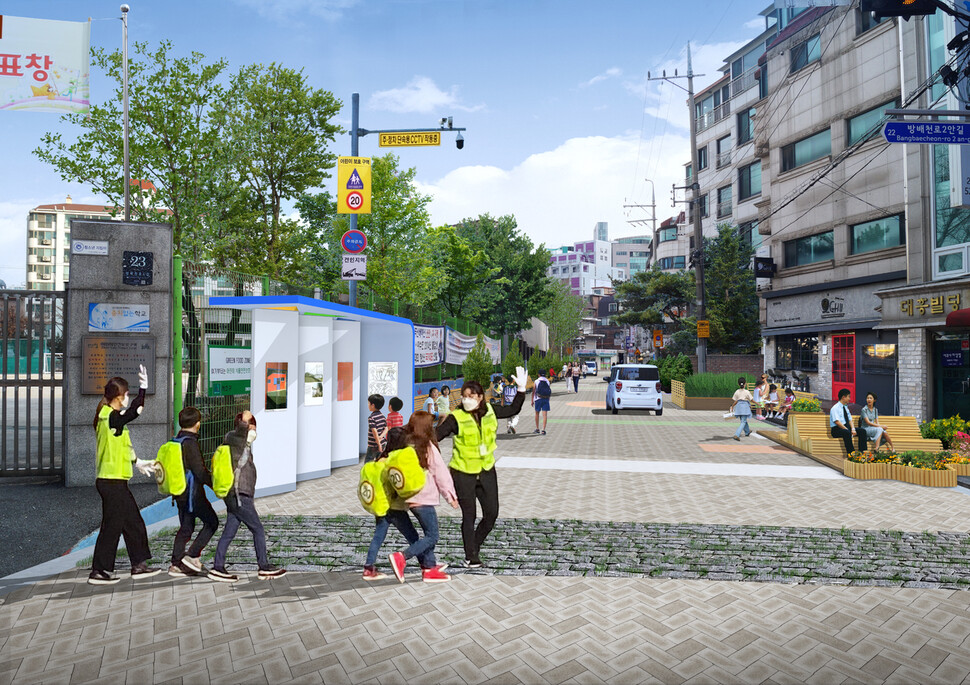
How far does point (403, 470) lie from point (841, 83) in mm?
27920

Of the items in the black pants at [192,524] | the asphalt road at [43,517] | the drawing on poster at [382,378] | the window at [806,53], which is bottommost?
the asphalt road at [43,517]

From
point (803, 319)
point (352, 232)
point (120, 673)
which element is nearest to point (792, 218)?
point (803, 319)

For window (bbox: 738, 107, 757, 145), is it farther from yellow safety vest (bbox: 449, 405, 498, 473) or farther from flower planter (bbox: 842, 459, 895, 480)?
yellow safety vest (bbox: 449, 405, 498, 473)

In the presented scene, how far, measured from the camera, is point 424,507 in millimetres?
5891

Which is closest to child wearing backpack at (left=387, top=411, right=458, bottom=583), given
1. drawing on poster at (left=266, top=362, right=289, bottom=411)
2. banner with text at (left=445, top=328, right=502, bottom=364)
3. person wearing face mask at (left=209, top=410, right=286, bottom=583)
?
person wearing face mask at (left=209, top=410, right=286, bottom=583)

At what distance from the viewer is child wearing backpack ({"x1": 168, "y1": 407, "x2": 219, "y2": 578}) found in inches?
228

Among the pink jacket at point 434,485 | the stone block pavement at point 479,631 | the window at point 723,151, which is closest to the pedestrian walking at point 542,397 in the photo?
the stone block pavement at point 479,631

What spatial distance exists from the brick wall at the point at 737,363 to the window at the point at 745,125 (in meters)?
17.8

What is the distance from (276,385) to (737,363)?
109 feet

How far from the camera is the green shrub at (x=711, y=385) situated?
90.2 ft

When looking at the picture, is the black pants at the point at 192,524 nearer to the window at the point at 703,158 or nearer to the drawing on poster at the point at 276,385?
the drawing on poster at the point at 276,385

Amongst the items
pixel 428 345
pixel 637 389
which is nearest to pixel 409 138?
pixel 428 345

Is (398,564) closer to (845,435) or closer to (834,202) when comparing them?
(845,435)

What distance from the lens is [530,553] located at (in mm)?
6773
